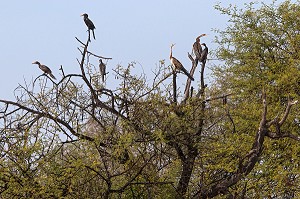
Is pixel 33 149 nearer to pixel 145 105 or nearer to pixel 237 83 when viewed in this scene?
pixel 145 105

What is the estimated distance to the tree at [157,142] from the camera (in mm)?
10898

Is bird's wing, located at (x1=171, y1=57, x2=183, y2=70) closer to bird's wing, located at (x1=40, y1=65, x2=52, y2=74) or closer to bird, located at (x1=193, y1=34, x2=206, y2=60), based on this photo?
bird, located at (x1=193, y1=34, x2=206, y2=60)

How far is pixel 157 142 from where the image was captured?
41.8ft

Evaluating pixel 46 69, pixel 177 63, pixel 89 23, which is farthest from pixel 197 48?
pixel 46 69

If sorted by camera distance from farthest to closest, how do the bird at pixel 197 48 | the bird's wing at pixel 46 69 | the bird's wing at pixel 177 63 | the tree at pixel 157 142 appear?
the bird at pixel 197 48 < the bird's wing at pixel 177 63 < the bird's wing at pixel 46 69 < the tree at pixel 157 142

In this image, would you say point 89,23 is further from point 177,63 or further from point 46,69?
point 177,63

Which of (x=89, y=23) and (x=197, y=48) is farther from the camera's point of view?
(x=197, y=48)

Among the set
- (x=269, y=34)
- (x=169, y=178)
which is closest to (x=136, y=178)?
(x=169, y=178)

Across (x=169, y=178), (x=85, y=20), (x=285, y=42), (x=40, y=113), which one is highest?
(x=285, y=42)

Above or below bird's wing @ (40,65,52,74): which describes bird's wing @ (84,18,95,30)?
above

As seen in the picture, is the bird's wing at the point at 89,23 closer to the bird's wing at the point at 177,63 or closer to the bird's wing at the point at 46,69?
the bird's wing at the point at 46,69

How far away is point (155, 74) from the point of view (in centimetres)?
1460

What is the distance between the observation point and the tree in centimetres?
1090

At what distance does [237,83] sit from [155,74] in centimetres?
547
